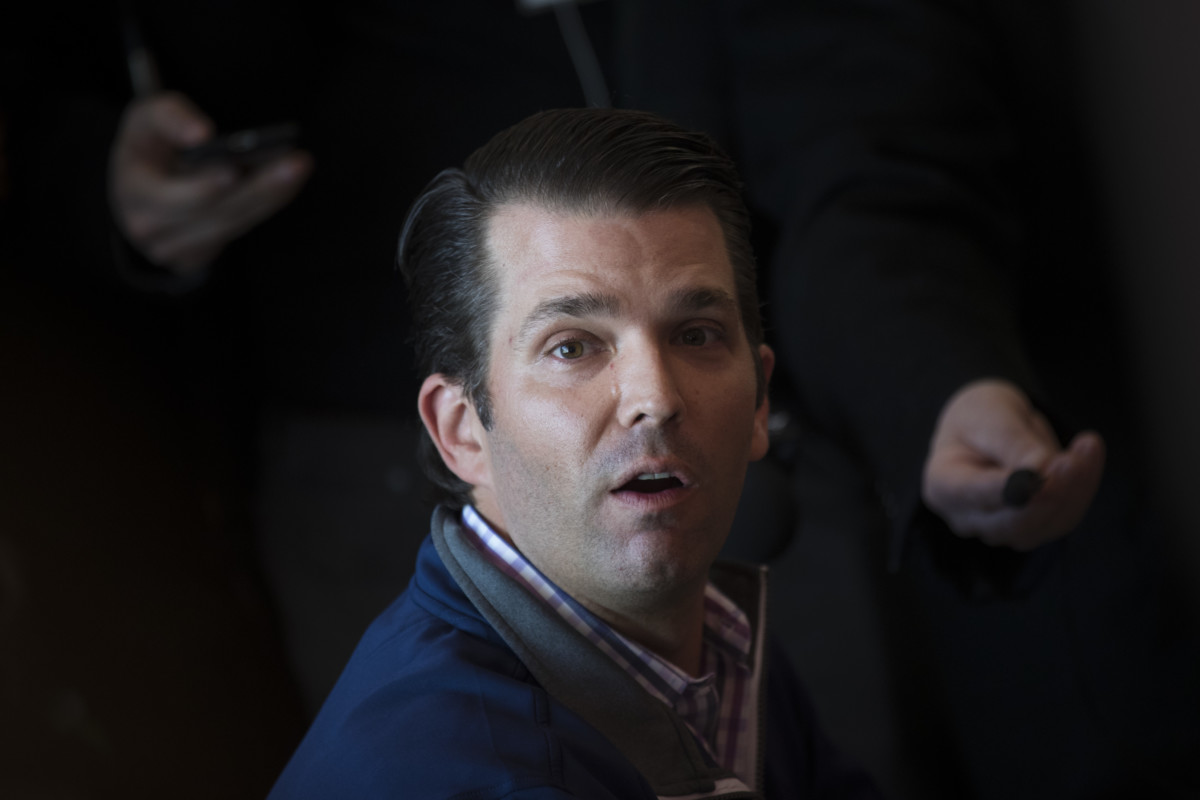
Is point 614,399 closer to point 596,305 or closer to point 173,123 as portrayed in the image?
point 596,305

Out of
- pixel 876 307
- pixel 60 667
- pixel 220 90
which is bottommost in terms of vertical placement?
pixel 60 667

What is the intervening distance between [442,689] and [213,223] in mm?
494

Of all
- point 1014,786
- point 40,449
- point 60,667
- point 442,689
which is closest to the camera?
point 442,689

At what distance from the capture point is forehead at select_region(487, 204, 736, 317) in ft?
1.53

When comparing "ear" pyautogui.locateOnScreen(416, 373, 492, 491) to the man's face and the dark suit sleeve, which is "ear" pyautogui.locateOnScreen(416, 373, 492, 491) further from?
the dark suit sleeve

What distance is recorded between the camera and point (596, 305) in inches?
18.2

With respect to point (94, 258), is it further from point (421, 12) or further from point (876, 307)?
point (876, 307)

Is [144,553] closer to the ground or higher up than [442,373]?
closer to the ground

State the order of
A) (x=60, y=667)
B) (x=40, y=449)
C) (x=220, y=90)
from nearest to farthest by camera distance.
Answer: (x=60, y=667) → (x=40, y=449) → (x=220, y=90)

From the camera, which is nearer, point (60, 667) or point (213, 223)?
point (60, 667)

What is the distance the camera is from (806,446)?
968 mm

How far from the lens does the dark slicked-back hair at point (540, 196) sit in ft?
1.59

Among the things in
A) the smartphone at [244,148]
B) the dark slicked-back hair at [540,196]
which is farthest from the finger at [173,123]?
the dark slicked-back hair at [540,196]

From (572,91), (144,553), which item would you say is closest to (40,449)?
(144,553)
